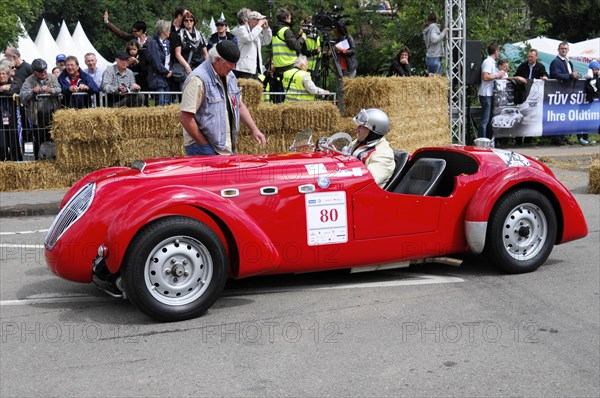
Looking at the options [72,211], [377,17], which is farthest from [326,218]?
[377,17]

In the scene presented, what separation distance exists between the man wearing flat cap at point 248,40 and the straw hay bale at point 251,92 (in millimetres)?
1355

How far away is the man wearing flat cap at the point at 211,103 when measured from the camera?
770 cm

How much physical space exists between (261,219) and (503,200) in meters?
2.17

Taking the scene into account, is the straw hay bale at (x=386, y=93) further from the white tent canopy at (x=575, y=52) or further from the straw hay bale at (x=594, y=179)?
the white tent canopy at (x=575, y=52)

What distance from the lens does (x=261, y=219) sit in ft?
20.9

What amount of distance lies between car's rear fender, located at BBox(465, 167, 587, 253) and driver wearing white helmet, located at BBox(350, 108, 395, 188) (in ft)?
2.52

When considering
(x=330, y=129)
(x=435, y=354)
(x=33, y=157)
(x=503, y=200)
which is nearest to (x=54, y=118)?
(x=33, y=157)

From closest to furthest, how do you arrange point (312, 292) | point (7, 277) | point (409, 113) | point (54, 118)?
point (312, 292) → point (7, 277) → point (54, 118) → point (409, 113)

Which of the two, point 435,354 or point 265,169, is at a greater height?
point 265,169

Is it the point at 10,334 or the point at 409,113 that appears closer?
the point at 10,334

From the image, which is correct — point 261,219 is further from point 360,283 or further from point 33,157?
point 33,157

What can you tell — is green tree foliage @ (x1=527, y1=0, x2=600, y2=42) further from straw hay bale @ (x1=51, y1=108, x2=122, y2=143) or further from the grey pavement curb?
the grey pavement curb

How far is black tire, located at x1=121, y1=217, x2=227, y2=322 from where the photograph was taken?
587 cm

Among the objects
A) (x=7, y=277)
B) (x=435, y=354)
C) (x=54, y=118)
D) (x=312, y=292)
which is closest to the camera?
(x=435, y=354)
